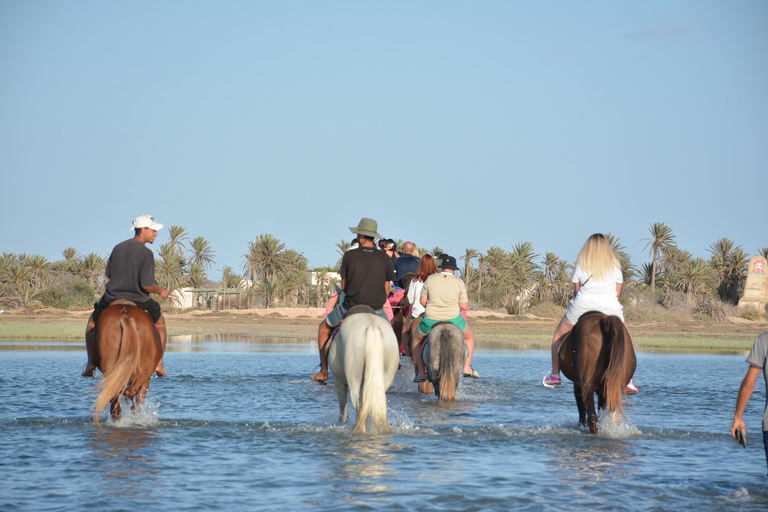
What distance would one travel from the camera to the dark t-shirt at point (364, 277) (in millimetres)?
9102

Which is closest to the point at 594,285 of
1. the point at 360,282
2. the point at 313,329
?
the point at 360,282

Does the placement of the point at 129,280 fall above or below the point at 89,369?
above

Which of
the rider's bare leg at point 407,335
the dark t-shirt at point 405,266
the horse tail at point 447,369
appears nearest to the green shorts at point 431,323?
the horse tail at point 447,369

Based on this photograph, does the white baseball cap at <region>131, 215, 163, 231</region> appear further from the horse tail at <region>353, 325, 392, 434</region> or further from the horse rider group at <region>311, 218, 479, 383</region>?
the horse tail at <region>353, 325, 392, 434</region>

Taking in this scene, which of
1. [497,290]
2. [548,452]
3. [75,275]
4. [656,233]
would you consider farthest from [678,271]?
[548,452]

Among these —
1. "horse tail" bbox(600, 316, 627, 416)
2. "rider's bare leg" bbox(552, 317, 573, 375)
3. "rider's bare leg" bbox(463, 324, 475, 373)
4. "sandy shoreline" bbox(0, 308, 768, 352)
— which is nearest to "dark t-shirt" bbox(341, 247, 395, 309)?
"rider's bare leg" bbox(552, 317, 573, 375)

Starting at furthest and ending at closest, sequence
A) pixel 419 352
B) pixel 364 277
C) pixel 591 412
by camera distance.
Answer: pixel 419 352 → pixel 364 277 → pixel 591 412

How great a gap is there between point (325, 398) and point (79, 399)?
347 cm

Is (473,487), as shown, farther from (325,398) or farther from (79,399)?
(79,399)

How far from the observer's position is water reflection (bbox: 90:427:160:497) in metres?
6.20

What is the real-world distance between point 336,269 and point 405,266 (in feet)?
184

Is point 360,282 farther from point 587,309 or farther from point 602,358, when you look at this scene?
point 602,358

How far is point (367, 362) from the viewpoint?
7973 mm

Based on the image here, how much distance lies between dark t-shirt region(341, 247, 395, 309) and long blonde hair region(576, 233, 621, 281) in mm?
2223
